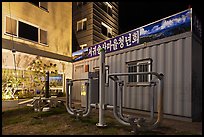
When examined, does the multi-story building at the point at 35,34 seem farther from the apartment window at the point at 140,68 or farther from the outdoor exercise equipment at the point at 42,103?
the apartment window at the point at 140,68

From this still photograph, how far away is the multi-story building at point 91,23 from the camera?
14.6 meters

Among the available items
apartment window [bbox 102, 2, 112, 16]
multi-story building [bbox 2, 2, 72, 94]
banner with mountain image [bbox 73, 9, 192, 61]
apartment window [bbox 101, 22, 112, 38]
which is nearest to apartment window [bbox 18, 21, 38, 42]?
multi-story building [bbox 2, 2, 72, 94]

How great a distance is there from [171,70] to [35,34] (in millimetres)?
9234

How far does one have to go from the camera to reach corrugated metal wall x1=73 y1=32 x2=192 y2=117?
16.1 feet

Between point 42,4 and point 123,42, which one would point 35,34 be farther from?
point 123,42

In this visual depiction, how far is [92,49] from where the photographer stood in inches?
348

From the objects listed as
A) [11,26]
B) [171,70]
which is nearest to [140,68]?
[171,70]

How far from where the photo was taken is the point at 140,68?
630 centimetres

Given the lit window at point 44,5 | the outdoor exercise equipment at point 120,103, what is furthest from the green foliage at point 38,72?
the outdoor exercise equipment at point 120,103

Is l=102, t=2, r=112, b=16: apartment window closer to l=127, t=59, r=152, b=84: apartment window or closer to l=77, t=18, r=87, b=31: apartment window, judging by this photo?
l=77, t=18, r=87, b=31: apartment window

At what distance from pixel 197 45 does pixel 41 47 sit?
9.50m

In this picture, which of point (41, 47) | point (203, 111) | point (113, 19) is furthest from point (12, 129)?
point (113, 19)

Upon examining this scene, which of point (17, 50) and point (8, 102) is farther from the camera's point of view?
point (17, 50)

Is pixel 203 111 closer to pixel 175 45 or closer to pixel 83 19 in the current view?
pixel 175 45
